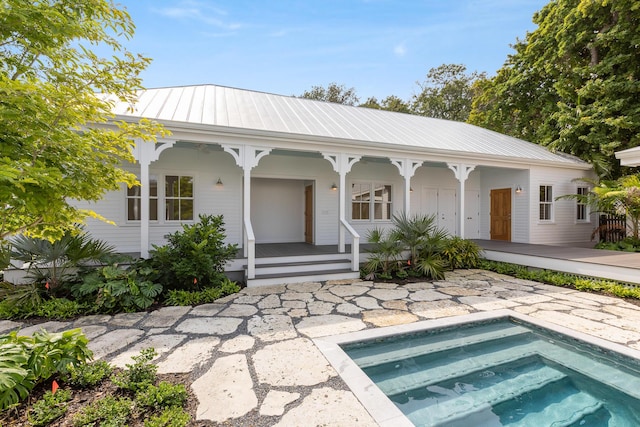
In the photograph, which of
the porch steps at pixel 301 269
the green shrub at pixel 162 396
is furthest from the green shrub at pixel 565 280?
the green shrub at pixel 162 396

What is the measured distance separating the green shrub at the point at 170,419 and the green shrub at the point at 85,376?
850 mm

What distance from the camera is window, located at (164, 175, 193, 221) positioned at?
26.7ft

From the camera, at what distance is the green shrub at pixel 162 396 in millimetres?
2385

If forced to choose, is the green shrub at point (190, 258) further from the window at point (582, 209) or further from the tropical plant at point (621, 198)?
the window at point (582, 209)

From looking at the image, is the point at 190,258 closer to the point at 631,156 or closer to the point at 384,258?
the point at 384,258

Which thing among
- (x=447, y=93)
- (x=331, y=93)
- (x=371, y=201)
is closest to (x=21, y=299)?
(x=371, y=201)

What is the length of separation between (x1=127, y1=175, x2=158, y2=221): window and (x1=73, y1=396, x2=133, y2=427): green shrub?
6319 millimetres

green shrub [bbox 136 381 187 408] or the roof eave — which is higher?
the roof eave

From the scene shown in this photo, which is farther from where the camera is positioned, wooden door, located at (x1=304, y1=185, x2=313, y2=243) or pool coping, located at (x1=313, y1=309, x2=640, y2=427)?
wooden door, located at (x1=304, y1=185, x2=313, y2=243)

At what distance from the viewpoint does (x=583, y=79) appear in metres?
12.6

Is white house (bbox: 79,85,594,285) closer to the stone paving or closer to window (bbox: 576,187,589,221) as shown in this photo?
window (bbox: 576,187,589,221)

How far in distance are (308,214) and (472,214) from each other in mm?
6550

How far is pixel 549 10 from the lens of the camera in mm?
13711

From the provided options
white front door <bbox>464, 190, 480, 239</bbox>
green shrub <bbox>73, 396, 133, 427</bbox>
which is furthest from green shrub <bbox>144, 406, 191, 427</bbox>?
white front door <bbox>464, 190, 480, 239</bbox>
